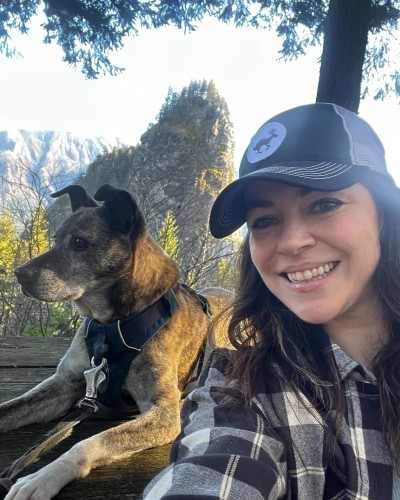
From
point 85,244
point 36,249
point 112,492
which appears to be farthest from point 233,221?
point 36,249

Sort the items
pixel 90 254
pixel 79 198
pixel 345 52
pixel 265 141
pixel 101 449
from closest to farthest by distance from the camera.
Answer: pixel 265 141 < pixel 101 449 < pixel 90 254 < pixel 79 198 < pixel 345 52

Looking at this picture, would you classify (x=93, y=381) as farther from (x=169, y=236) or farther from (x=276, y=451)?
(x=169, y=236)

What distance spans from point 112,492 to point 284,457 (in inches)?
32.3

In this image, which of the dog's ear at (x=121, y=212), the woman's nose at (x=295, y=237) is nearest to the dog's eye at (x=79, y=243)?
the dog's ear at (x=121, y=212)

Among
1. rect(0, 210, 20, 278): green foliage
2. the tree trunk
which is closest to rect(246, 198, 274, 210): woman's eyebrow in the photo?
rect(0, 210, 20, 278): green foliage

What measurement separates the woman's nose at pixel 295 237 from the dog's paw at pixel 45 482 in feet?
3.96

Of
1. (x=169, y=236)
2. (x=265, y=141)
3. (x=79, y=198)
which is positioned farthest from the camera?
(x=169, y=236)

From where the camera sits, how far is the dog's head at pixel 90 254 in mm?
2971

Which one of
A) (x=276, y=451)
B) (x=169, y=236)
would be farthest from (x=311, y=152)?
(x=169, y=236)

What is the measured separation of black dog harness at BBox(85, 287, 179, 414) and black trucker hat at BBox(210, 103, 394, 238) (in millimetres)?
1218

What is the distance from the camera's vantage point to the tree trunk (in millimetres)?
5535

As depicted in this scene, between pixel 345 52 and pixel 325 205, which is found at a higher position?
pixel 345 52

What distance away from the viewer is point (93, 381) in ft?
7.66

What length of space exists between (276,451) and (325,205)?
2.29 feet
